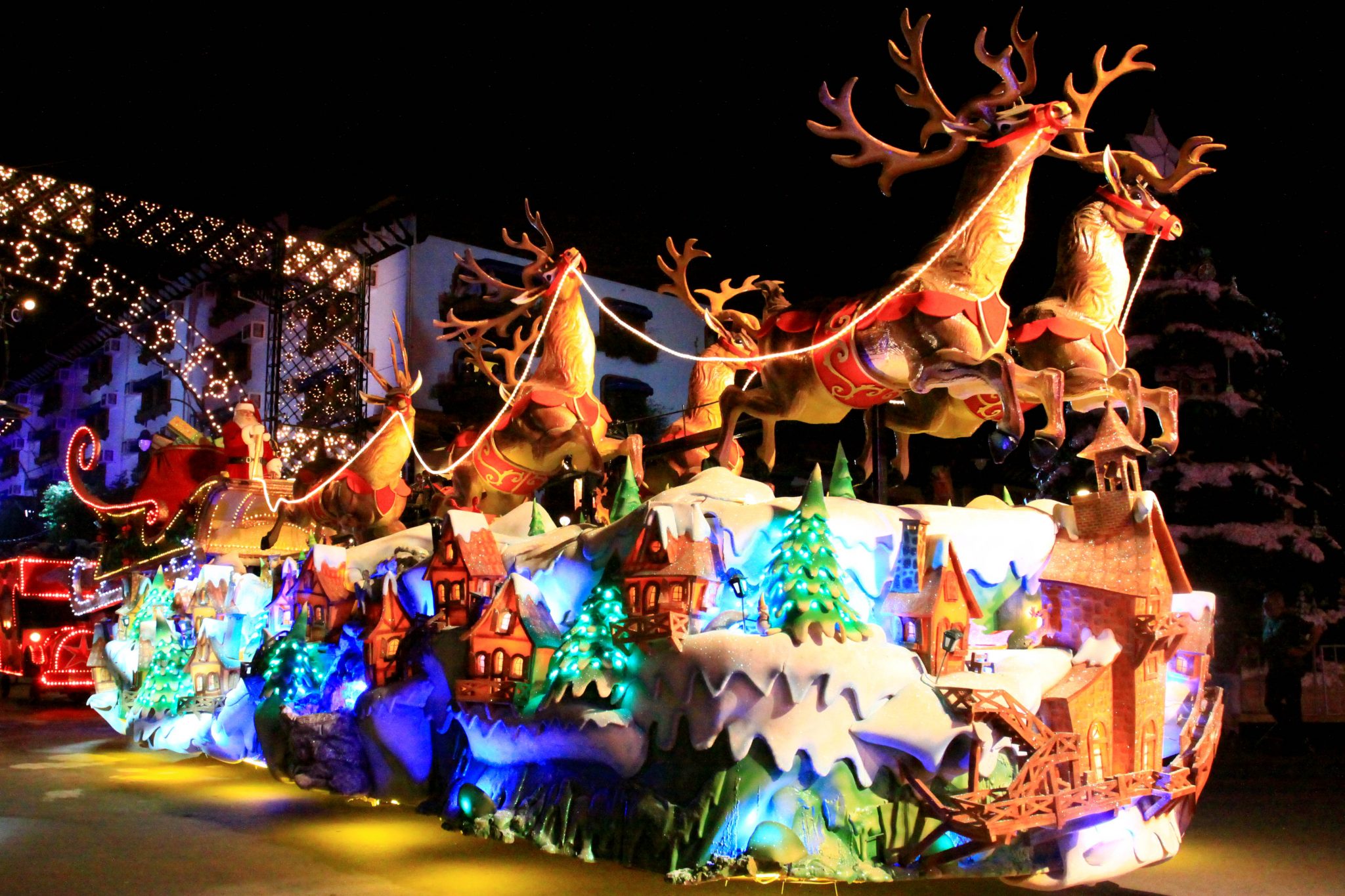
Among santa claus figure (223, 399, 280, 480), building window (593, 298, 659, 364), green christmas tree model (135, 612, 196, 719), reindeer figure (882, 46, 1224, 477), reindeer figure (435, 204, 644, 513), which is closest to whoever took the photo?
reindeer figure (882, 46, 1224, 477)

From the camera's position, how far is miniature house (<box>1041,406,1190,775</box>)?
6496 millimetres

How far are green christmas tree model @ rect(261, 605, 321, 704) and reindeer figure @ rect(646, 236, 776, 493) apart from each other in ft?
11.7

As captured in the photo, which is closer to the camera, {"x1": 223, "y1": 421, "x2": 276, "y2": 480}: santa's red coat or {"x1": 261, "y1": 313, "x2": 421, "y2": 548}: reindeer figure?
{"x1": 261, "y1": 313, "x2": 421, "y2": 548}: reindeer figure

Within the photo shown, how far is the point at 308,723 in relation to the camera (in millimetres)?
9750

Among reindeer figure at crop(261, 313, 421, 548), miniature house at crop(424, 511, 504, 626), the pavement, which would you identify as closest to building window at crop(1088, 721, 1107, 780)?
the pavement

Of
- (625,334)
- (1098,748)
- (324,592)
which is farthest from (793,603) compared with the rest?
(625,334)

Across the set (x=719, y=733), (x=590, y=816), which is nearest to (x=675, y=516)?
(x=719, y=733)

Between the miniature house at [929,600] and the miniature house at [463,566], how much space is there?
316 centimetres

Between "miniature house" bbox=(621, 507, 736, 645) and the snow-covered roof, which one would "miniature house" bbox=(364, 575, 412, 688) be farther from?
"miniature house" bbox=(621, 507, 736, 645)

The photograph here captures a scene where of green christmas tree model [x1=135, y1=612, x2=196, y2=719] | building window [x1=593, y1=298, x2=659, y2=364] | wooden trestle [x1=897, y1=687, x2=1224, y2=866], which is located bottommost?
green christmas tree model [x1=135, y1=612, x2=196, y2=719]

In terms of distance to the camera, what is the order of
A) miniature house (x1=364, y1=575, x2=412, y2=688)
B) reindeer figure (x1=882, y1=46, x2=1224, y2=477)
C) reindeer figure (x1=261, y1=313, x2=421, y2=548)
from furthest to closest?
reindeer figure (x1=261, y1=313, x2=421, y2=548), miniature house (x1=364, y1=575, x2=412, y2=688), reindeer figure (x1=882, y1=46, x2=1224, y2=477)

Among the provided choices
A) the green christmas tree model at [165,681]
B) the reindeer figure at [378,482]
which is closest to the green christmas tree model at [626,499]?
the reindeer figure at [378,482]

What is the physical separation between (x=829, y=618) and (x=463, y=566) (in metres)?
3.33

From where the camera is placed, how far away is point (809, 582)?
6602 millimetres
